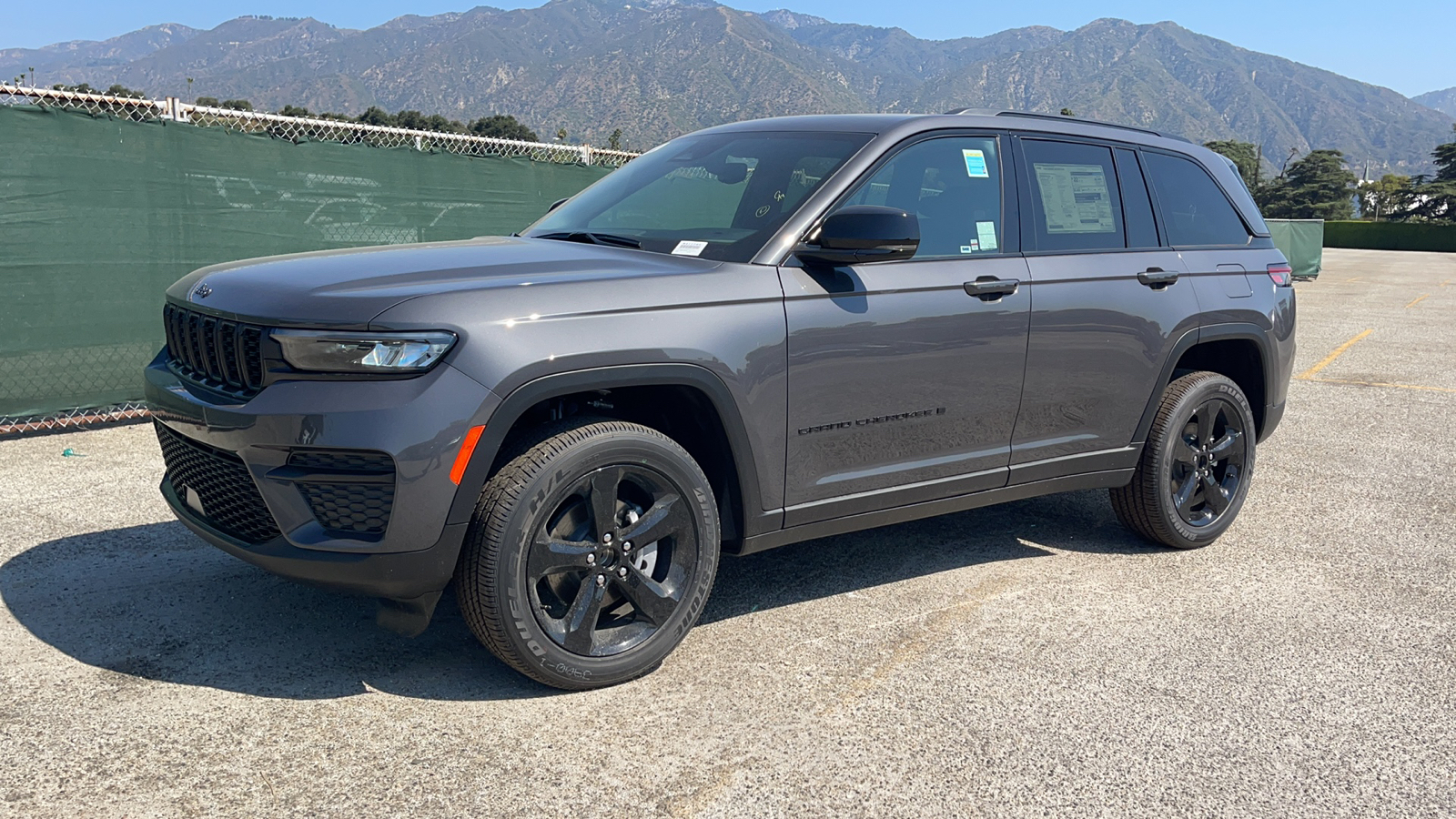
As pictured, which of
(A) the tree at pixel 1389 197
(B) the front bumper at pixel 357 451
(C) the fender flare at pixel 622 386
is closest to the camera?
(B) the front bumper at pixel 357 451

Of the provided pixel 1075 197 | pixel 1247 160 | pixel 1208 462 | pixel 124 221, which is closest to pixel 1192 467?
pixel 1208 462

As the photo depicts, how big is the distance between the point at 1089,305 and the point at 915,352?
3.16ft

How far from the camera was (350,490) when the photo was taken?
3.08 meters

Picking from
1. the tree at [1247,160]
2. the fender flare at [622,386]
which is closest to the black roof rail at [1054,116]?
the fender flare at [622,386]

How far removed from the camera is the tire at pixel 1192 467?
16.4ft

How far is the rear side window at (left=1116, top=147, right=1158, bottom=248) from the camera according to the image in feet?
16.1

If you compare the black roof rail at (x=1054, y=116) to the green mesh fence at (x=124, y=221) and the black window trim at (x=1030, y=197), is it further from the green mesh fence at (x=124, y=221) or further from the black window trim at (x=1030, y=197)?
the green mesh fence at (x=124, y=221)

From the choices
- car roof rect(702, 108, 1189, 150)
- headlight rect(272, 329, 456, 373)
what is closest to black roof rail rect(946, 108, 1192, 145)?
car roof rect(702, 108, 1189, 150)

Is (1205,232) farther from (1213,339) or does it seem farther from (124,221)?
(124,221)

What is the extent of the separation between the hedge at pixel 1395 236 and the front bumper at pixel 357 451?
3354 inches

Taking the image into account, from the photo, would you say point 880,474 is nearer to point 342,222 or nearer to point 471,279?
point 471,279

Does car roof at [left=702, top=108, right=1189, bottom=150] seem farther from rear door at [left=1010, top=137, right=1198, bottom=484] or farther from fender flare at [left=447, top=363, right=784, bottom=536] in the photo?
fender flare at [left=447, top=363, right=784, bottom=536]

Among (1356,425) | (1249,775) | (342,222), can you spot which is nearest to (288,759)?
(1249,775)

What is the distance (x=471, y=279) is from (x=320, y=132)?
619cm
